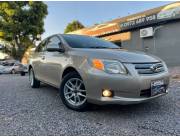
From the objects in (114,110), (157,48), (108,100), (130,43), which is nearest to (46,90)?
(114,110)

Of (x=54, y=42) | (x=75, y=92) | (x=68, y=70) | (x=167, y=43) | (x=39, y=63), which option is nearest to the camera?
(x=75, y=92)

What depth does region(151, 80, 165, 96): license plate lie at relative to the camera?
357 centimetres

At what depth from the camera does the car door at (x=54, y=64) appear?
4479mm

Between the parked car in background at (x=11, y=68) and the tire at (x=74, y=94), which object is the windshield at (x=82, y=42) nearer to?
the tire at (x=74, y=94)

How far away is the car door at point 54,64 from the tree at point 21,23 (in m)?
20.7

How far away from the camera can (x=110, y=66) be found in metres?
3.44

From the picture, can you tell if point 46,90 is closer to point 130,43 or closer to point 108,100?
point 108,100

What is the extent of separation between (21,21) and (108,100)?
79.5 ft

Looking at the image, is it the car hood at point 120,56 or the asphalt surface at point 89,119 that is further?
the car hood at point 120,56

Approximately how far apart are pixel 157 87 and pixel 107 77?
0.94m

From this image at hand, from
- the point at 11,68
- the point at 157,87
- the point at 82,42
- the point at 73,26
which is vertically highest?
the point at 73,26

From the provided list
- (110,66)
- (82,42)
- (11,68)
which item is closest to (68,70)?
(82,42)

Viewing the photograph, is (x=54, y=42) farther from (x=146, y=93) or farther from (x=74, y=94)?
(x=146, y=93)

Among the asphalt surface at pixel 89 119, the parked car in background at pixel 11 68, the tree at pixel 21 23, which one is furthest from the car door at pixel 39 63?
the tree at pixel 21 23
